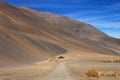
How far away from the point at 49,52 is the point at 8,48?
4301 cm

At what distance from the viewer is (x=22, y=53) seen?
9719 centimetres

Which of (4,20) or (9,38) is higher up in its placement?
(4,20)

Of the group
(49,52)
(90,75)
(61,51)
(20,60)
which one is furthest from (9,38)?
(90,75)

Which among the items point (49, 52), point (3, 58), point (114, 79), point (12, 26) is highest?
point (12, 26)

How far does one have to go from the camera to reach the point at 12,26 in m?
162

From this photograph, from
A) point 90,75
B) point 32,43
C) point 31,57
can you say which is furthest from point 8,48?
point 90,75

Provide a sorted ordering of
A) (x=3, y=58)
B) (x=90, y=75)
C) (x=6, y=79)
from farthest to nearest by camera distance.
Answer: (x=3, y=58), (x=90, y=75), (x=6, y=79)

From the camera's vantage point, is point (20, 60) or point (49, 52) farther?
point (49, 52)

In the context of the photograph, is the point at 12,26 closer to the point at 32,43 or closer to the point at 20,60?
the point at 32,43

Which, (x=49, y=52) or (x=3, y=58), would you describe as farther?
(x=49, y=52)

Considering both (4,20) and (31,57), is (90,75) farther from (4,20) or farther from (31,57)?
(4,20)

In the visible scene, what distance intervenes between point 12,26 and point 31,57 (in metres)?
65.9

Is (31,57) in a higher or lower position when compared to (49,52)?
lower

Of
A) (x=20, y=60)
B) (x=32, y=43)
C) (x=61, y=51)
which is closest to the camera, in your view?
(x=20, y=60)
